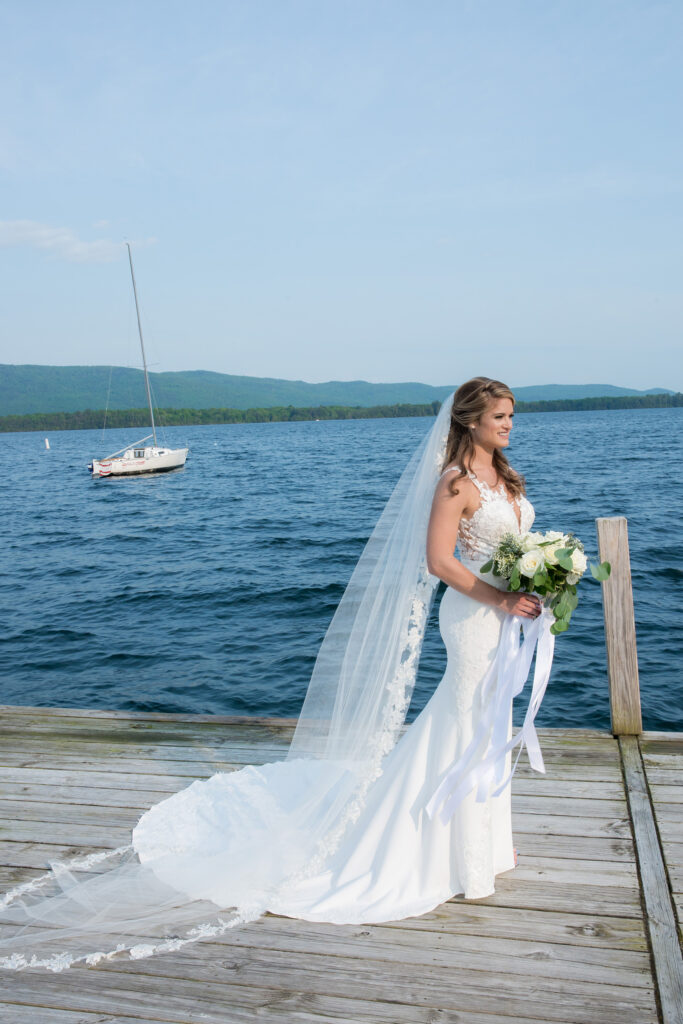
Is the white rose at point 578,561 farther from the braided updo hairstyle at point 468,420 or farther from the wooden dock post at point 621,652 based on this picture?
the wooden dock post at point 621,652

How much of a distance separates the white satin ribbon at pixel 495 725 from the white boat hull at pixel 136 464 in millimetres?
46044

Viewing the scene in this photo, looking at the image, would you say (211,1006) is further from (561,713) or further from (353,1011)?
(561,713)

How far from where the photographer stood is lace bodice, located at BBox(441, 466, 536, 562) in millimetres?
3330

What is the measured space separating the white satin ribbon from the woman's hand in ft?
0.18

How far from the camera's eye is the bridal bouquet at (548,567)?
9.91 ft

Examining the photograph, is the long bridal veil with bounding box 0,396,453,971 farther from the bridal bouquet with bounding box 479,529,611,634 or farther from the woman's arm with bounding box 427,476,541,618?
the bridal bouquet with bounding box 479,529,611,634

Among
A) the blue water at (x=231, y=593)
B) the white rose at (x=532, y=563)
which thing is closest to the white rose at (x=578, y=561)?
the white rose at (x=532, y=563)

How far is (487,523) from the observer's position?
334 cm

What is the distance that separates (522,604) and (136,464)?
1837 inches

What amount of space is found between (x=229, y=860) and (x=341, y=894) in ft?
1.98

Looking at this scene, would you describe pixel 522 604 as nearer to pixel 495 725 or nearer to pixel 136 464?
pixel 495 725

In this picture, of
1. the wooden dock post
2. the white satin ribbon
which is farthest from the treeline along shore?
the white satin ribbon

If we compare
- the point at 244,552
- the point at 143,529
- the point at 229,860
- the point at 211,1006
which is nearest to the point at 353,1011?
the point at 211,1006

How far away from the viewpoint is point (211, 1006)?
274 centimetres
